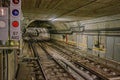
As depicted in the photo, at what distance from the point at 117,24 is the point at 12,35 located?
346 inches

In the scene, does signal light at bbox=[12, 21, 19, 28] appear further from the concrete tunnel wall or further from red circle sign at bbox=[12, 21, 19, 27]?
the concrete tunnel wall

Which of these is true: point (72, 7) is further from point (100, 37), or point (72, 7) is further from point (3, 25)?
point (100, 37)

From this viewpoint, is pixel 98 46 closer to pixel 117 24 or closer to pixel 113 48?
pixel 113 48

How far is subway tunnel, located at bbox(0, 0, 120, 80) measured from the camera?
4.00 metres

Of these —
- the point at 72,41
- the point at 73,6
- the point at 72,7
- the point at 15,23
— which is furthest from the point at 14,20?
the point at 72,41

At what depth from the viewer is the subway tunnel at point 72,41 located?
400 cm

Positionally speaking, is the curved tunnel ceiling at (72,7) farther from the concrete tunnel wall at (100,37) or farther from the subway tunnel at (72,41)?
the concrete tunnel wall at (100,37)

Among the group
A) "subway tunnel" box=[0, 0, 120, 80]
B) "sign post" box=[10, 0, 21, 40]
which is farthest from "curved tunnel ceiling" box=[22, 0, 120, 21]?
"sign post" box=[10, 0, 21, 40]

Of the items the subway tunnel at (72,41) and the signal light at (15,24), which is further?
the subway tunnel at (72,41)

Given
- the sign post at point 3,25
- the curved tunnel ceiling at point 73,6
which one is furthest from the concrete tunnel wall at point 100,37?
the sign post at point 3,25

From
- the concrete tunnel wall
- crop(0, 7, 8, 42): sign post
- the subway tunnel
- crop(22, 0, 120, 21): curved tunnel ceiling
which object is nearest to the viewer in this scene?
crop(0, 7, 8, 42): sign post

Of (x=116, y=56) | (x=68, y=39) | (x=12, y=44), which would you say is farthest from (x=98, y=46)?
(x=12, y=44)

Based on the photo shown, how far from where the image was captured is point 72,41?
20.1 metres

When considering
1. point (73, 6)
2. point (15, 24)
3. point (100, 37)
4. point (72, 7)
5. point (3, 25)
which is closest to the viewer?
point (3, 25)
